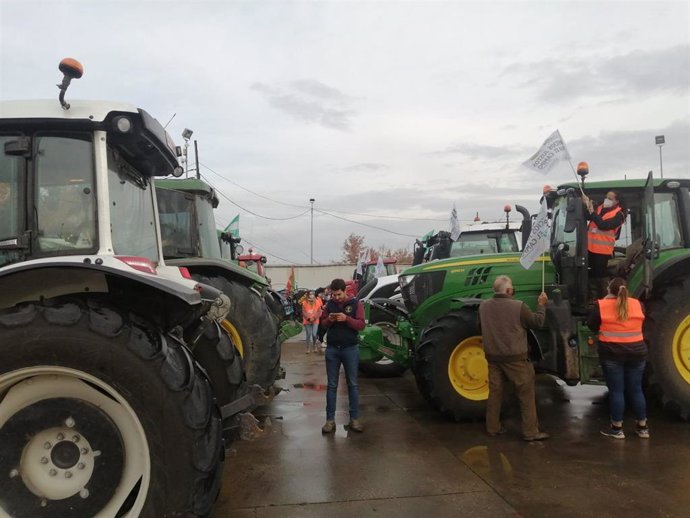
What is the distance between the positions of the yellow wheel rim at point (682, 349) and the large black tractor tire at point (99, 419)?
4988 mm

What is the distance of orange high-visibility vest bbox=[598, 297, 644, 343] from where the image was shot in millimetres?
5258

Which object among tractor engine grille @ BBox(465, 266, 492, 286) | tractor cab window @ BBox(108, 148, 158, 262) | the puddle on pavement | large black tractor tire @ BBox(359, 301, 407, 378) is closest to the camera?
tractor cab window @ BBox(108, 148, 158, 262)

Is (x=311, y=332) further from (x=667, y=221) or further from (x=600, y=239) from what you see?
(x=667, y=221)

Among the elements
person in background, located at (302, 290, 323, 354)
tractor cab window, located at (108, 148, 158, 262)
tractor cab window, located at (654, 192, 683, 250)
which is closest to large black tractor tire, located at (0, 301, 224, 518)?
tractor cab window, located at (108, 148, 158, 262)

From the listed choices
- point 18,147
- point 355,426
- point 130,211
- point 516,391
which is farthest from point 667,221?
point 18,147

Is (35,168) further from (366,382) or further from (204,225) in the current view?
(366,382)

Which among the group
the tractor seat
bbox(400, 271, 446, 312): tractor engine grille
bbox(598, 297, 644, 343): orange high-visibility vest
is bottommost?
bbox(598, 297, 644, 343): orange high-visibility vest

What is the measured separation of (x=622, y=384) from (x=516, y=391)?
1.01 metres

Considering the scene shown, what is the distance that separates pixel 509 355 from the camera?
534 cm

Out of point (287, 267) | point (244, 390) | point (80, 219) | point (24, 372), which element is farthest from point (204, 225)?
point (287, 267)

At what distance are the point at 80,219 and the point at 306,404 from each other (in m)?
4.53

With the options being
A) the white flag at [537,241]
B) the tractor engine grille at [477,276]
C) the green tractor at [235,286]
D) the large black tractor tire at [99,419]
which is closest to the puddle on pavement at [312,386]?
the green tractor at [235,286]

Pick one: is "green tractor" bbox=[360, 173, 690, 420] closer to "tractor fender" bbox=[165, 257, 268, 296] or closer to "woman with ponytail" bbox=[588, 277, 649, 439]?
"woman with ponytail" bbox=[588, 277, 649, 439]

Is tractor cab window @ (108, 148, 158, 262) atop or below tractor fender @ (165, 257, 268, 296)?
atop
